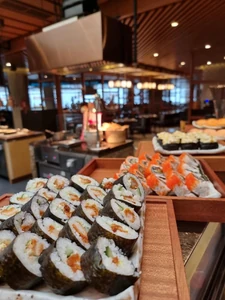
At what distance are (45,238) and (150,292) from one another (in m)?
0.33

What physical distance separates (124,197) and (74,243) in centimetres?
28

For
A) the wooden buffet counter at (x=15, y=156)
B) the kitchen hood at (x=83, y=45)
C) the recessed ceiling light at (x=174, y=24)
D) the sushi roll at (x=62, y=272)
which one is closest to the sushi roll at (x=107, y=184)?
the sushi roll at (x=62, y=272)


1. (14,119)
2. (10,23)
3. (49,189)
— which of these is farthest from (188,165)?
(14,119)

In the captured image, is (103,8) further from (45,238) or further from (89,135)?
(45,238)

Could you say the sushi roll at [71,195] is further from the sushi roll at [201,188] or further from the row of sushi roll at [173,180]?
the sushi roll at [201,188]

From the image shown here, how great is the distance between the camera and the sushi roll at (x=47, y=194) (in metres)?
0.96

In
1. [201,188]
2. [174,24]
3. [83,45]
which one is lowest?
[201,188]

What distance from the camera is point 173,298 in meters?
0.59

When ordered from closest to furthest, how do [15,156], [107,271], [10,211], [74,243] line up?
[107,271] < [74,243] < [10,211] < [15,156]

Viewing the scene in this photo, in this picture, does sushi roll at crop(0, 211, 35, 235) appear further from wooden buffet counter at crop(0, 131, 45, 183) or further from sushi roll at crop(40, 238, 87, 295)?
wooden buffet counter at crop(0, 131, 45, 183)

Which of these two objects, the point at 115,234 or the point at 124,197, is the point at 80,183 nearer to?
the point at 124,197

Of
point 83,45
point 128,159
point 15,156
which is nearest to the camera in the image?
point 128,159

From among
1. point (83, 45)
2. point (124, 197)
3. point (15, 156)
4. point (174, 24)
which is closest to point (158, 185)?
point (124, 197)

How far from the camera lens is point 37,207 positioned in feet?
2.82
